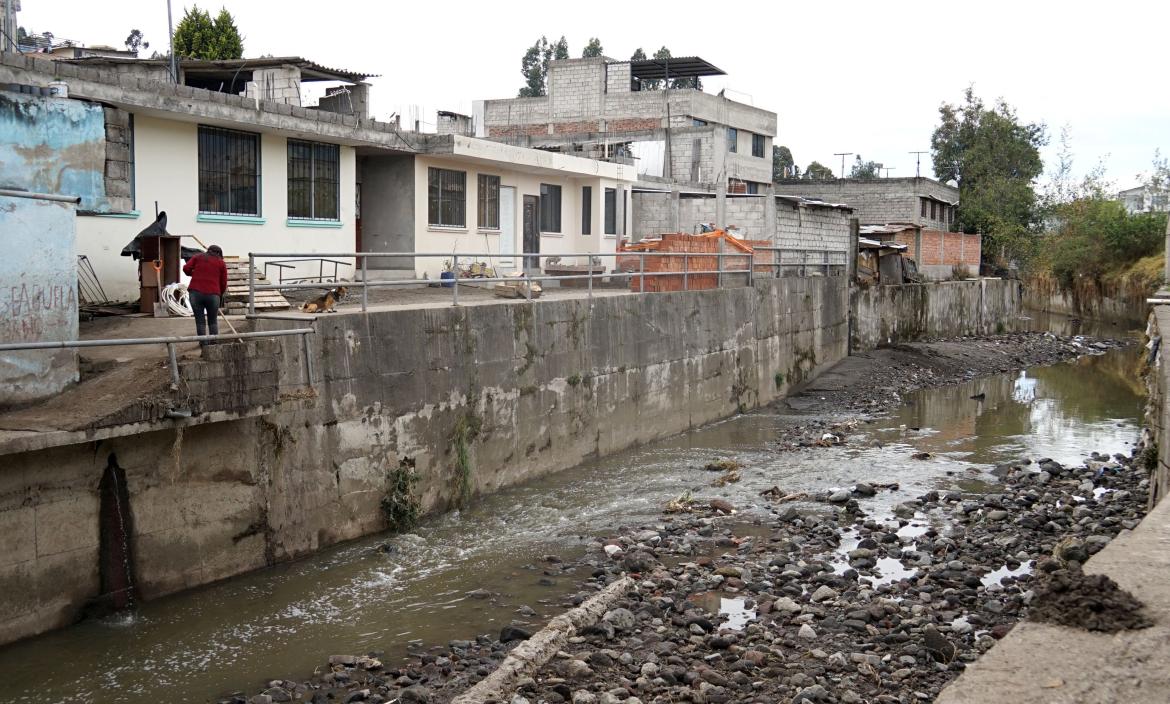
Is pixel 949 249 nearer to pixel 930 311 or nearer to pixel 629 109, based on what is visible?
pixel 930 311

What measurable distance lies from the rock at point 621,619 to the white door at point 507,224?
16.6 metres

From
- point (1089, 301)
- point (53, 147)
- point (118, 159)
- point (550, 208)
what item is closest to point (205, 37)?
point (550, 208)

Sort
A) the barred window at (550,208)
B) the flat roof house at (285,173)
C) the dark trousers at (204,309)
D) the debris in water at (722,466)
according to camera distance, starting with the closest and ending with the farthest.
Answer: the dark trousers at (204,309), the flat roof house at (285,173), the debris in water at (722,466), the barred window at (550,208)

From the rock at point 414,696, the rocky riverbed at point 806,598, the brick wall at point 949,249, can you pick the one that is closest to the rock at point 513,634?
the rocky riverbed at point 806,598

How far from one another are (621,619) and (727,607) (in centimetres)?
127

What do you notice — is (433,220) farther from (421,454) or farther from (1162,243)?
(1162,243)

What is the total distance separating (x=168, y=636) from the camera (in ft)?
32.1

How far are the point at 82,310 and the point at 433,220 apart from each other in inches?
407

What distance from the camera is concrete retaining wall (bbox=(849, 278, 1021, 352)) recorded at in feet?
106

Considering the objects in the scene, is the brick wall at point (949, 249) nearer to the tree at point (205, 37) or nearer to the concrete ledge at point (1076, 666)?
the tree at point (205, 37)

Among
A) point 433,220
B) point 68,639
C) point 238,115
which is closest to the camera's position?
point 68,639

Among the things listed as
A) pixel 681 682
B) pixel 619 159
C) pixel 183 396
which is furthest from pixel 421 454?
pixel 619 159

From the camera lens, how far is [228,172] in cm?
1772

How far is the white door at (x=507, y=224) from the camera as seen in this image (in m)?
26.1
